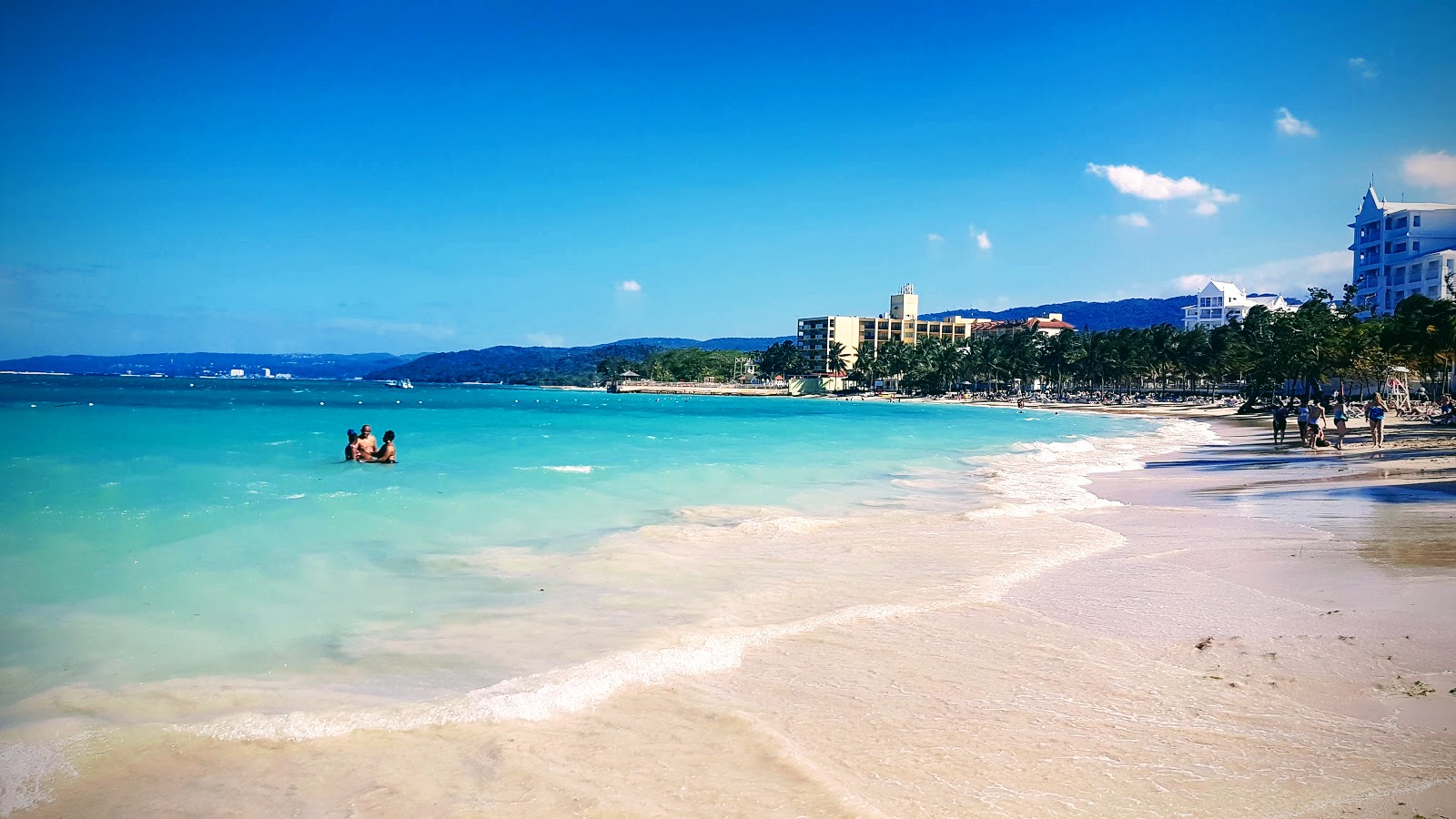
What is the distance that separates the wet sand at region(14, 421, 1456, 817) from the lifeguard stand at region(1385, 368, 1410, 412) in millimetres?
44586

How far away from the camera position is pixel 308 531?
492 inches

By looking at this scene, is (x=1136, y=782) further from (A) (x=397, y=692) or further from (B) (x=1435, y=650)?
(A) (x=397, y=692)

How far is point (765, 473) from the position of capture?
2195cm

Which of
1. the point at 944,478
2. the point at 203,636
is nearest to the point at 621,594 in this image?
the point at 203,636

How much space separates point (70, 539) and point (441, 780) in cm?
1048

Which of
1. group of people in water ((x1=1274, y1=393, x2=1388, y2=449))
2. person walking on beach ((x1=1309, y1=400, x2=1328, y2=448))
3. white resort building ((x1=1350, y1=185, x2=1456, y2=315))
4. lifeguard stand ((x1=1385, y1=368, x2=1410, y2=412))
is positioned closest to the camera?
group of people in water ((x1=1274, y1=393, x2=1388, y2=449))

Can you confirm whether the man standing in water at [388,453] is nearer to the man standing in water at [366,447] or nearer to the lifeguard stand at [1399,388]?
the man standing in water at [366,447]

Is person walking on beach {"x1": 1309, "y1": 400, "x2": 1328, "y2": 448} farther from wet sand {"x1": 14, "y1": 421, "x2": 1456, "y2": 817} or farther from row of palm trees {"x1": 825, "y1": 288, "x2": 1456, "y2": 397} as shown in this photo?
wet sand {"x1": 14, "y1": 421, "x2": 1456, "y2": 817}

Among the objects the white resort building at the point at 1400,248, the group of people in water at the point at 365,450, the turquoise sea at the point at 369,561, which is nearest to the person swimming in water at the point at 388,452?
the group of people in water at the point at 365,450

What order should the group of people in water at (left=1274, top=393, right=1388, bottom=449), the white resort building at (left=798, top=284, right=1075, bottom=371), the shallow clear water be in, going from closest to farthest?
the shallow clear water < the group of people in water at (left=1274, top=393, right=1388, bottom=449) < the white resort building at (left=798, top=284, right=1075, bottom=371)

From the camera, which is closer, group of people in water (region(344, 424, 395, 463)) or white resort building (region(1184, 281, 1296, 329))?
group of people in water (region(344, 424, 395, 463))

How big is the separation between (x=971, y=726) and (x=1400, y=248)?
110m

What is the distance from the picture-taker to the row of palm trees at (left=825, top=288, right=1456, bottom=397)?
4591 centimetres

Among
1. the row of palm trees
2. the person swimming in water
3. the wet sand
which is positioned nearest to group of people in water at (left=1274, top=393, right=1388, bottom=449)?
the row of palm trees
